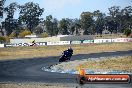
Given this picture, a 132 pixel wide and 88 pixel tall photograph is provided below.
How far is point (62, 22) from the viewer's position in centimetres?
12962

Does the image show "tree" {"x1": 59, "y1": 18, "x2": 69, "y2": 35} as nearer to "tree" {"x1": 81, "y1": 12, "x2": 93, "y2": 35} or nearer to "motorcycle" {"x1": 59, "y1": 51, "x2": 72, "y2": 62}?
"tree" {"x1": 81, "y1": 12, "x2": 93, "y2": 35}

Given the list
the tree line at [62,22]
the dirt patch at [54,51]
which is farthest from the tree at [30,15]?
the dirt patch at [54,51]

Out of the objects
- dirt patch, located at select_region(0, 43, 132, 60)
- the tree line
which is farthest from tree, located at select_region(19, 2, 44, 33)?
dirt patch, located at select_region(0, 43, 132, 60)

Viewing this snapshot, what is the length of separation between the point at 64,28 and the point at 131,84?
116401mm

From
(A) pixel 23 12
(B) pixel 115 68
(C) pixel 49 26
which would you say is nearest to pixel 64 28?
(C) pixel 49 26

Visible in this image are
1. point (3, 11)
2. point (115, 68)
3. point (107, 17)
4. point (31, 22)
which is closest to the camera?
point (115, 68)

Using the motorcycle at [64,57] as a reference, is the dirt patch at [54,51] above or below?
below

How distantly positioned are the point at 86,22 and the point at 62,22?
12253mm

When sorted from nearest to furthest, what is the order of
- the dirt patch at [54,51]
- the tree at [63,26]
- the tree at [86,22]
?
1. the dirt patch at [54,51]
2. the tree at [63,26]
3. the tree at [86,22]

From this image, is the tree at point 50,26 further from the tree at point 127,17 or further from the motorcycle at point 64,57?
the motorcycle at point 64,57

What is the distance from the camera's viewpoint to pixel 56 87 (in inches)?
607

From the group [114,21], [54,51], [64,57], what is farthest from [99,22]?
[64,57]

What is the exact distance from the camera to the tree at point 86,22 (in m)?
135

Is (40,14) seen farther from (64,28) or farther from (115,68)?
(115,68)
